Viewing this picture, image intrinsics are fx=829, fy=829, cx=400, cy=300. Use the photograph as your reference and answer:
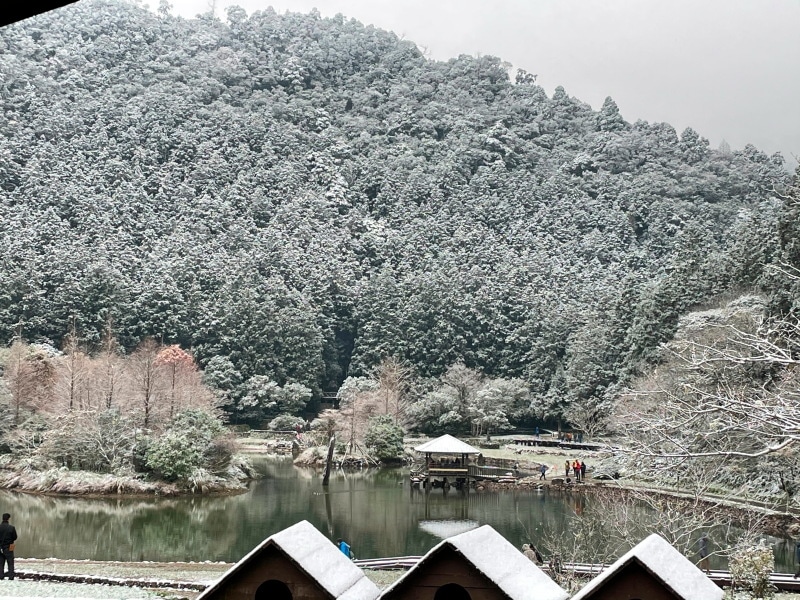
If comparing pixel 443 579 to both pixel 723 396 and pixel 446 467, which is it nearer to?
pixel 723 396

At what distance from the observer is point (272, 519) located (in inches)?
822

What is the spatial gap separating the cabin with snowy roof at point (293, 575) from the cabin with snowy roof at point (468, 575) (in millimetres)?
149

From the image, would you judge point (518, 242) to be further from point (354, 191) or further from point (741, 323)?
point (741, 323)

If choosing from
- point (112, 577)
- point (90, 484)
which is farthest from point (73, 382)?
point (112, 577)

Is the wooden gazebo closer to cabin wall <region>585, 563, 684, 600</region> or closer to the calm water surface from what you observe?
the calm water surface

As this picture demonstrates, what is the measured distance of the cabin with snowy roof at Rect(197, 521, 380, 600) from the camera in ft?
7.41

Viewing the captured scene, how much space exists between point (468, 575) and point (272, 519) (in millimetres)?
19529

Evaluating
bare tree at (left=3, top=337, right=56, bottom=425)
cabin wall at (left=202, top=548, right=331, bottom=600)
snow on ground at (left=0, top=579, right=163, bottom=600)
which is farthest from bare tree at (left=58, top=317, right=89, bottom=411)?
cabin wall at (left=202, top=548, right=331, bottom=600)

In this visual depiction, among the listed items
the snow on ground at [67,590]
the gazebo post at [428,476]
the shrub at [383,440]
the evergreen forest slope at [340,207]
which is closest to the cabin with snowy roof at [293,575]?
the snow on ground at [67,590]

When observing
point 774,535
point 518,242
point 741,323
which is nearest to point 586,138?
point 518,242

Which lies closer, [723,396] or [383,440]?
[723,396]

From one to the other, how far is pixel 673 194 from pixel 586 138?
17809 mm

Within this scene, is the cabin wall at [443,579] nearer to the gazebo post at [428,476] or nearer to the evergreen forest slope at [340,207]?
the gazebo post at [428,476]

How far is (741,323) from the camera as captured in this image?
25.8m
